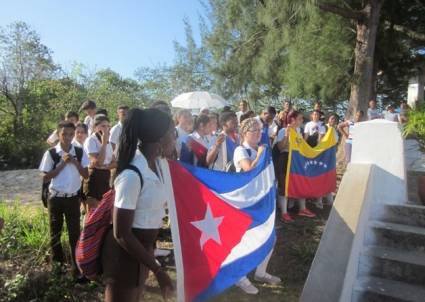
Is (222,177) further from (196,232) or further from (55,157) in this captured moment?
(55,157)

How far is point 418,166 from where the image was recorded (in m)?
6.80

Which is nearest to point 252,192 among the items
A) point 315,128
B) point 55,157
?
point 55,157

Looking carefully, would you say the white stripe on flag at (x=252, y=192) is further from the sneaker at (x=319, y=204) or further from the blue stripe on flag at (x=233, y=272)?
the sneaker at (x=319, y=204)

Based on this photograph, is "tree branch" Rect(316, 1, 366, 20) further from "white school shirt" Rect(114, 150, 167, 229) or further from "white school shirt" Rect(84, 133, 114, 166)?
"white school shirt" Rect(114, 150, 167, 229)

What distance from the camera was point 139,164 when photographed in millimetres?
2334

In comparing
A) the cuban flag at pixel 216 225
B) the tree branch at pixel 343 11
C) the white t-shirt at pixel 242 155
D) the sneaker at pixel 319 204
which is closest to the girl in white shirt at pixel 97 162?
the white t-shirt at pixel 242 155

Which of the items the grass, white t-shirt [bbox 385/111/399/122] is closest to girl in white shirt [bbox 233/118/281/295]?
the grass

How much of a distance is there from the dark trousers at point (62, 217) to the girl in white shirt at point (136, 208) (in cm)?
234

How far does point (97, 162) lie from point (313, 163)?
3629 mm

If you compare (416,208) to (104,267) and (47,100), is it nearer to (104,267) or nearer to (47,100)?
(104,267)

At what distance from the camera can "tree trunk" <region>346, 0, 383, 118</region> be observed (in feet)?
34.8

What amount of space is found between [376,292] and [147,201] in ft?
8.37

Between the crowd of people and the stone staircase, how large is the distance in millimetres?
1121

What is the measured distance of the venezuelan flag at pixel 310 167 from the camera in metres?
6.66
